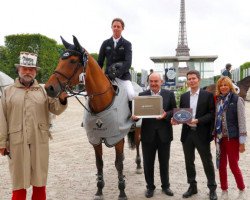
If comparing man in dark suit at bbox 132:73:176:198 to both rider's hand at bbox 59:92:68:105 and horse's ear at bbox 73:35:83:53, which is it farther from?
rider's hand at bbox 59:92:68:105

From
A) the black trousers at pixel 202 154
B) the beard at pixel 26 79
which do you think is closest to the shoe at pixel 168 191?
the black trousers at pixel 202 154

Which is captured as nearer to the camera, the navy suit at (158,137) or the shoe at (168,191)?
the navy suit at (158,137)

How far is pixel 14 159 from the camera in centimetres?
410

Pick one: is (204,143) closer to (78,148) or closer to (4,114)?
(4,114)

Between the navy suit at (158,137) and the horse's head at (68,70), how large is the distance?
4.51ft

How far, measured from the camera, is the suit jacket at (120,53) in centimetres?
588

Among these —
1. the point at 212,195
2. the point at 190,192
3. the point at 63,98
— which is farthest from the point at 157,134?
the point at 63,98

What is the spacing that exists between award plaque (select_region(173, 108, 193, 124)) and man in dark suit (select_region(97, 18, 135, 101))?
3.38 feet

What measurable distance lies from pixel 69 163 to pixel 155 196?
298 centimetres

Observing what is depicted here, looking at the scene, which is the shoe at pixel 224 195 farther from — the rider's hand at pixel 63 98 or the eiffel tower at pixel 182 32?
the eiffel tower at pixel 182 32

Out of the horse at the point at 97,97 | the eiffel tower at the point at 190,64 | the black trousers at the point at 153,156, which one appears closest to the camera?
the horse at the point at 97,97

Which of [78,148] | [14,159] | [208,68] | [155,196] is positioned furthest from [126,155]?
[208,68]

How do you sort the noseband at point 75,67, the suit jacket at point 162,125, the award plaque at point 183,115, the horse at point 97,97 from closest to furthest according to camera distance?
the noseband at point 75,67
the horse at point 97,97
the award plaque at point 183,115
the suit jacket at point 162,125

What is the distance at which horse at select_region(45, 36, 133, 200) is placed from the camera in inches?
182
